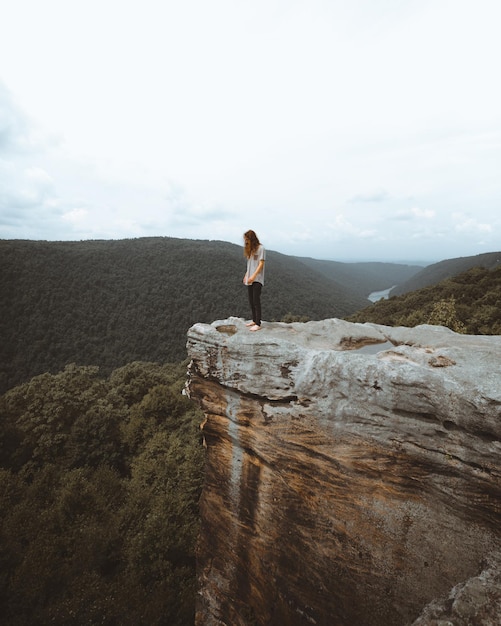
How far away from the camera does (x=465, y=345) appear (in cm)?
750

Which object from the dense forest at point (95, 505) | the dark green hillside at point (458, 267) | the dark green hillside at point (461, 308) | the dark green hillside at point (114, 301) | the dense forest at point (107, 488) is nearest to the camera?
the dense forest at point (95, 505)

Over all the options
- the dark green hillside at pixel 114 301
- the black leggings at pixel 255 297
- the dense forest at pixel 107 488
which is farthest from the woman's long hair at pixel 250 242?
the dark green hillside at pixel 114 301

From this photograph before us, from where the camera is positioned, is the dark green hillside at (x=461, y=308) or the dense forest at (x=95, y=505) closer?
the dense forest at (x=95, y=505)

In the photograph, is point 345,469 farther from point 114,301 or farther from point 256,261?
point 114,301

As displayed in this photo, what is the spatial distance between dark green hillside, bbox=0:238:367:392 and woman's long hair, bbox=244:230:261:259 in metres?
83.2

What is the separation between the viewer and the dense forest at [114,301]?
92.3m

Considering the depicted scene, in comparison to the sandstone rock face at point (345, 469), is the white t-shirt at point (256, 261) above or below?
above

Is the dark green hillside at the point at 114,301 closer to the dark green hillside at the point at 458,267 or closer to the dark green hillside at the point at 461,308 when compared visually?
the dark green hillside at the point at 458,267

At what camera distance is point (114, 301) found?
119562 millimetres

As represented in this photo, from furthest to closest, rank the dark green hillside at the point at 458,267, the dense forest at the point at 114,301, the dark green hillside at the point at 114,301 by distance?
1. the dark green hillside at the point at 458,267
2. the dark green hillside at the point at 114,301
3. the dense forest at the point at 114,301

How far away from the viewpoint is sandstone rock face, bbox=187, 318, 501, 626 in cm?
586

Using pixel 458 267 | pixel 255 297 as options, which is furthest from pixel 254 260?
pixel 458 267

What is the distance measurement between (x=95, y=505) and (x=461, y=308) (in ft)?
119

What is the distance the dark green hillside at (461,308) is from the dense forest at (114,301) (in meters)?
49.8
